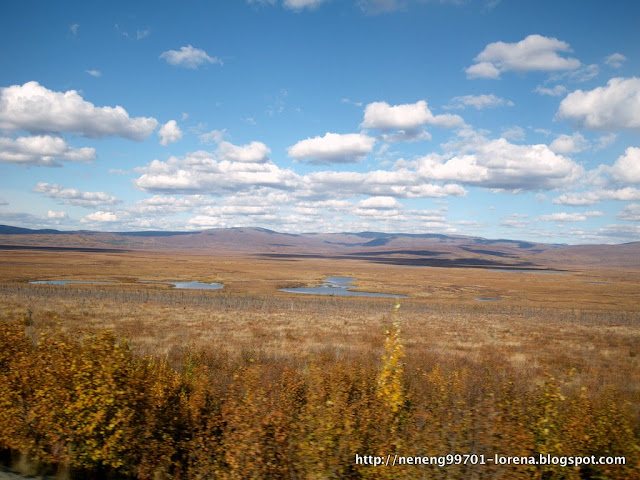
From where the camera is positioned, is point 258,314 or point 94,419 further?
point 258,314

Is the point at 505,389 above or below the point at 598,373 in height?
above

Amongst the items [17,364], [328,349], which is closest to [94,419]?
[17,364]

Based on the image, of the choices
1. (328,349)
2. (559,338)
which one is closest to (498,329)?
(559,338)

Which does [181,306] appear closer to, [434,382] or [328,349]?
[328,349]

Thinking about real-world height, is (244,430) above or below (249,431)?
below

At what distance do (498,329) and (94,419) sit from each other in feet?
103

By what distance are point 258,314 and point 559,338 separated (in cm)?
2378

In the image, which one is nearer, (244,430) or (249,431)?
(249,431)

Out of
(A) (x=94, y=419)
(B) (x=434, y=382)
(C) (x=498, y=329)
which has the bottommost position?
(C) (x=498, y=329)

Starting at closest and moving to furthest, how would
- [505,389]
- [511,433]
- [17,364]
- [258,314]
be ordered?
[511,433] → [17,364] → [505,389] → [258,314]

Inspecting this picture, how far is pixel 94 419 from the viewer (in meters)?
6.54

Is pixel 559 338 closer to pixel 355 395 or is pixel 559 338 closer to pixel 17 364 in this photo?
pixel 355 395

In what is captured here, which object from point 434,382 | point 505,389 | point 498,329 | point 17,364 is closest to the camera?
point 17,364

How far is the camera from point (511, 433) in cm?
622
